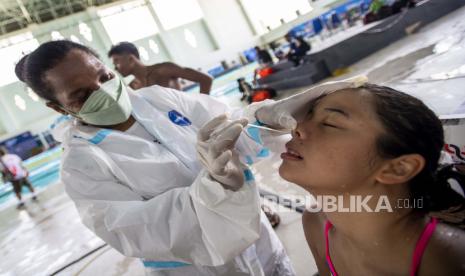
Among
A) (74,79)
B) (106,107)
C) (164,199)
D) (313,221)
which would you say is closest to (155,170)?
(164,199)

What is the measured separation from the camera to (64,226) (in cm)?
424

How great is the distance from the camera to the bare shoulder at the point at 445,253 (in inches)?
30.0

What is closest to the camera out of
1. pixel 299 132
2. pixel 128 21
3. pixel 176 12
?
pixel 299 132

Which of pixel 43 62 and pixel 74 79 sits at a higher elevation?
pixel 43 62

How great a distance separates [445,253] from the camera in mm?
782

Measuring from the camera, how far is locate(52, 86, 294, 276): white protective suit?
38.2 inches

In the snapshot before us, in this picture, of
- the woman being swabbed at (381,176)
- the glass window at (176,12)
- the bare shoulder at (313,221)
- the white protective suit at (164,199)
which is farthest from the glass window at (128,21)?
the woman being swabbed at (381,176)

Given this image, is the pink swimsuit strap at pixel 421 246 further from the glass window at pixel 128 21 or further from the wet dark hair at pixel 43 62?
the glass window at pixel 128 21

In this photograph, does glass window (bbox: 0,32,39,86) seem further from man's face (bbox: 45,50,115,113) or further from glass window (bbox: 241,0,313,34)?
man's face (bbox: 45,50,115,113)

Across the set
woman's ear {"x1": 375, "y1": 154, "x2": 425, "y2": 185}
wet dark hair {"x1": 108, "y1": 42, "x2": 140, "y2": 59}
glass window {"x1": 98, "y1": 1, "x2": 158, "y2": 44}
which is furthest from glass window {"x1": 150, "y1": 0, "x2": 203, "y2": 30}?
woman's ear {"x1": 375, "y1": 154, "x2": 425, "y2": 185}

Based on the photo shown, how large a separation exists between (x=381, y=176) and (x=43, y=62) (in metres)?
1.36

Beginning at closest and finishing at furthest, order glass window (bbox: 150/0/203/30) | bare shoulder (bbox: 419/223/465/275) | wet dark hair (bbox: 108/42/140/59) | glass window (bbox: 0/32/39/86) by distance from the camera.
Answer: bare shoulder (bbox: 419/223/465/275) → wet dark hair (bbox: 108/42/140/59) → glass window (bbox: 0/32/39/86) → glass window (bbox: 150/0/203/30)

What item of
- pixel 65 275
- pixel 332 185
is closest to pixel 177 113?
pixel 332 185

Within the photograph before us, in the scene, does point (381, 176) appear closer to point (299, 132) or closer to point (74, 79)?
point (299, 132)
